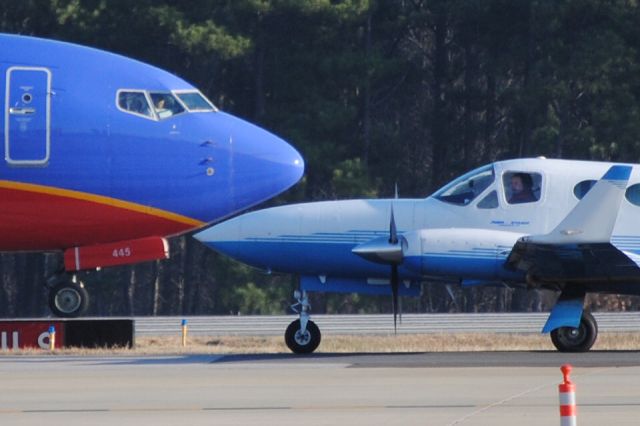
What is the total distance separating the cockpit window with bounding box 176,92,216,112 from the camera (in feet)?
74.2

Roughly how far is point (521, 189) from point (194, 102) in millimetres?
5407

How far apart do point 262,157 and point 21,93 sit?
3.81m

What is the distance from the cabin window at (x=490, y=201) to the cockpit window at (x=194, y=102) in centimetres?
470

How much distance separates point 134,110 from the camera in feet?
72.9

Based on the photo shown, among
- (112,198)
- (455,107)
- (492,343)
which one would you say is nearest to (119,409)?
(112,198)

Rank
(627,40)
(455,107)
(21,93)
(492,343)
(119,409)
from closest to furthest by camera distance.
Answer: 1. (119,409)
2. (21,93)
3. (492,343)
4. (627,40)
5. (455,107)

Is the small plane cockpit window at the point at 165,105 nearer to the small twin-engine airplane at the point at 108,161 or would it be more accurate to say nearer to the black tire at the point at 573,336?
the small twin-engine airplane at the point at 108,161

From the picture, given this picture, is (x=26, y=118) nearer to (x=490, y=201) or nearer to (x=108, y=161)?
(x=108, y=161)

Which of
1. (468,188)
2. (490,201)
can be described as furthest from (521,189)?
(468,188)

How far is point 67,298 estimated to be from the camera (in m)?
22.4

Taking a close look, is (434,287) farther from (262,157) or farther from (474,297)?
(262,157)

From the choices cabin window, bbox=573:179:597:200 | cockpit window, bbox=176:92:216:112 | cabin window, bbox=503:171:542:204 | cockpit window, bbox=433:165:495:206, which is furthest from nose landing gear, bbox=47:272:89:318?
cabin window, bbox=573:179:597:200

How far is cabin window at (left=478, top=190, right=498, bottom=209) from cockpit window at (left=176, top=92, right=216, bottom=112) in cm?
470

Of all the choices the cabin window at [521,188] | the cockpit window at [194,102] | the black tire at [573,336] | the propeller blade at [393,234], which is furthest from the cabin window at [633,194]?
the cockpit window at [194,102]
